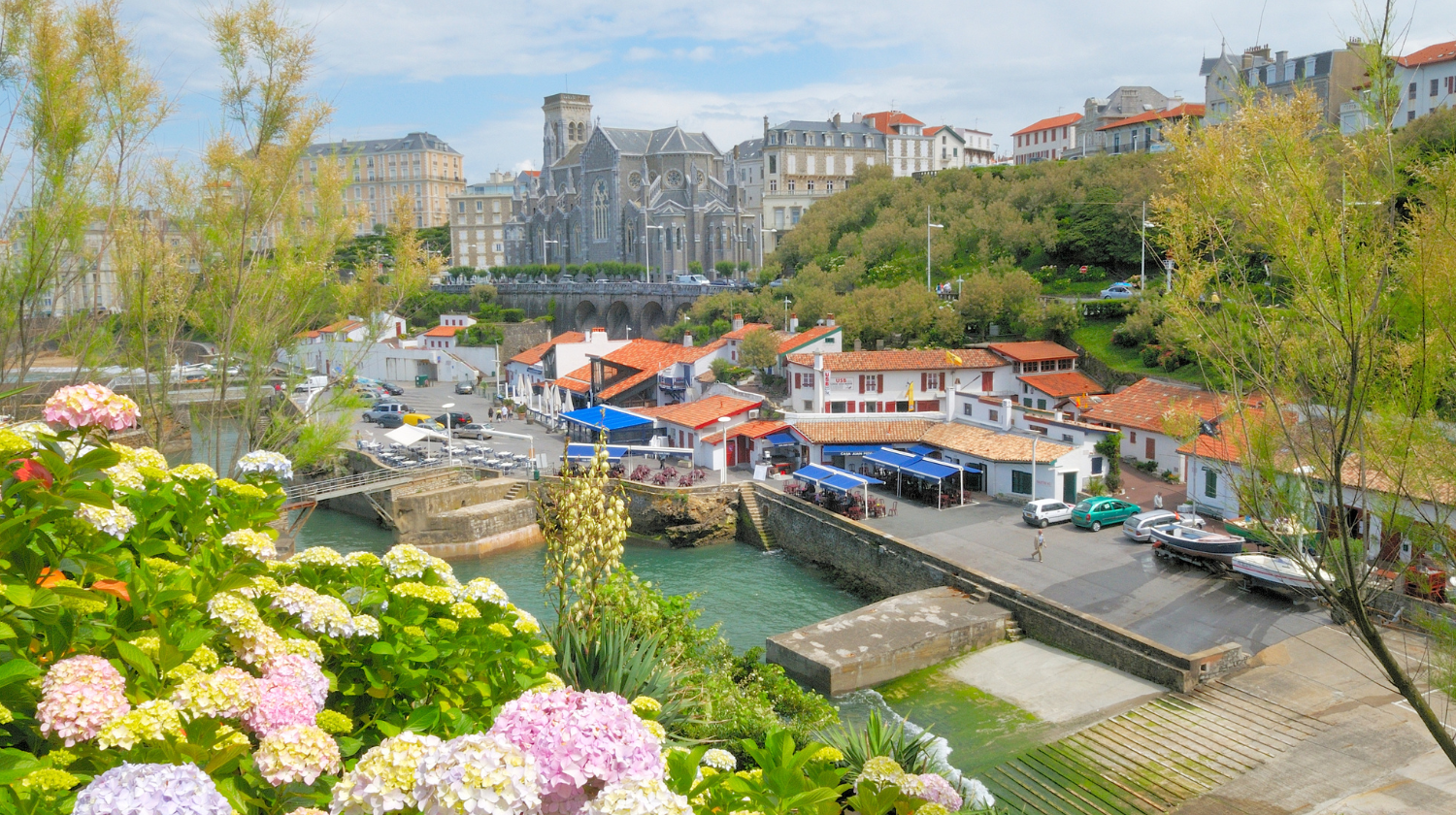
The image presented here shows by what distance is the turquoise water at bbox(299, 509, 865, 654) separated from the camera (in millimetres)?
22719

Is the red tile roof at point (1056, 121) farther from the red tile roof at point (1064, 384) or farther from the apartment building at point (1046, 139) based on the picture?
the red tile roof at point (1064, 384)

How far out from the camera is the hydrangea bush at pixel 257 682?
2822 millimetres

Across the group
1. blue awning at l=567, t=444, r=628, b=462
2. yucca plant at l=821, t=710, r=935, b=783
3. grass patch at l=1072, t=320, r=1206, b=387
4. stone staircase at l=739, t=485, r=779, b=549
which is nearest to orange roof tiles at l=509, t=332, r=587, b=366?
blue awning at l=567, t=444, r=628, b=462

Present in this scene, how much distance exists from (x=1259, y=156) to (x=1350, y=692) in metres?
12.2

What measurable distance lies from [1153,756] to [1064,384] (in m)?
23.8

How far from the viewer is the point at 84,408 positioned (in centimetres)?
438

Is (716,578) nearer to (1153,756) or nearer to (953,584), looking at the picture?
(953,584)

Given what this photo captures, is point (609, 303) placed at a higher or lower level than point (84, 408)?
lower

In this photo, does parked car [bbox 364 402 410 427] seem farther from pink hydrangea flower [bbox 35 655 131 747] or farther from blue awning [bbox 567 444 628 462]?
pink hydrangea flower [bbox 35 655 131 747]

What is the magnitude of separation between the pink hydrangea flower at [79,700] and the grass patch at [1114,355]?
32.7 meters

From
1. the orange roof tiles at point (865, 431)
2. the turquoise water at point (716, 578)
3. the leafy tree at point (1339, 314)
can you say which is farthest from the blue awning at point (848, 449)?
the leafy tree at point (1339, 314)

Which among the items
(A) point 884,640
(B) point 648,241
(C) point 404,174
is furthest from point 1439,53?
(C) point 404,174

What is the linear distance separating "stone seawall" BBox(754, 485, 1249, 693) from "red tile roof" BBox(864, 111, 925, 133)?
6378 centimetres

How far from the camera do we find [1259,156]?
6766mm
